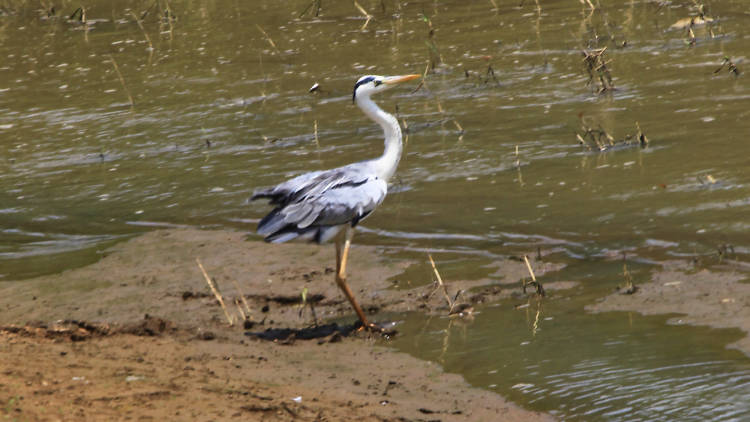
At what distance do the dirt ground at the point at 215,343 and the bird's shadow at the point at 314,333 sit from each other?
1 cm

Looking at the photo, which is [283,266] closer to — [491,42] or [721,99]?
[721,99]

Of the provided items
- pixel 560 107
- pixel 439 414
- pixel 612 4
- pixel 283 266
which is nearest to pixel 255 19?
pixel 612 4

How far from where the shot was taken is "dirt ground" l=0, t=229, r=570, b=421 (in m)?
5.10

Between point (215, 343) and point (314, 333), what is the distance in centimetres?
61

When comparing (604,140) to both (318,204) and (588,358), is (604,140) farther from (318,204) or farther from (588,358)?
(588,358)

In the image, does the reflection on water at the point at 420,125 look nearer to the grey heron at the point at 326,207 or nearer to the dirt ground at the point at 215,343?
the dirt ground at the point at 215,343

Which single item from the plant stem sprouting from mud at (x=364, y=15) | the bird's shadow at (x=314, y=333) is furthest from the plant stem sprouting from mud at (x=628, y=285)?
the plant stem sprouting from mud at (x=364, y=15)

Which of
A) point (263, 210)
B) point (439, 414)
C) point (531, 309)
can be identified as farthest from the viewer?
point (263, 210)

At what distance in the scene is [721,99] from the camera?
35.5ft

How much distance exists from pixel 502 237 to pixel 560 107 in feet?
12.0

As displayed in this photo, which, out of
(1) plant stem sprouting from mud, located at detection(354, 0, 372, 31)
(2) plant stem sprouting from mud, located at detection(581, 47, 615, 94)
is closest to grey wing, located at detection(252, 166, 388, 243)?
(2) plant stem sprouting from mud, located at detection(581, 47, 615, 94)

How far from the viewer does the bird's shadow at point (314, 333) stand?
661 centimetres

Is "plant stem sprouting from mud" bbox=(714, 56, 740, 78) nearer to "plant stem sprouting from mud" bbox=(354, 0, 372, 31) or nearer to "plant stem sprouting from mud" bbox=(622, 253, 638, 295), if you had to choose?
"plant stem sprouting from mud" bbox=(622, 253, 638, 295)

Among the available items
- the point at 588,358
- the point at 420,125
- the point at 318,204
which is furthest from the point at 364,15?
the point at 588,358
